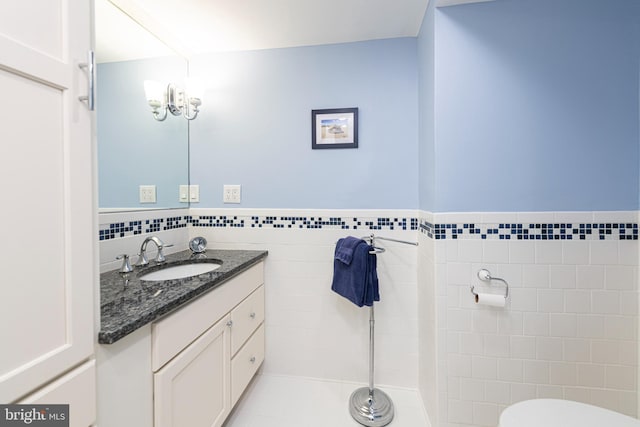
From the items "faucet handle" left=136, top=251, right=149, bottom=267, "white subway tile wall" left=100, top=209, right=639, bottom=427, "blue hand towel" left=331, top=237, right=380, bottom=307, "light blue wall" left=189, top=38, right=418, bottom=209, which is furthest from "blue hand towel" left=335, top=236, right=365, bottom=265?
"faucet handle" left=136, top=251, right=149, bottom=267

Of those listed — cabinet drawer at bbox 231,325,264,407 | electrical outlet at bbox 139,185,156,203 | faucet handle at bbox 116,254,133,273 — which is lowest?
cabinet drawer at bbox 231,325,264,407

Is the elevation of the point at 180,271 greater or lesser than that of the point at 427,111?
lesser

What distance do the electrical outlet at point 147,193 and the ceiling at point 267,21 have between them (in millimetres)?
753

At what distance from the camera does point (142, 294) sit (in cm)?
105

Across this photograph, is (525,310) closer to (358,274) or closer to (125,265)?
(358,274)

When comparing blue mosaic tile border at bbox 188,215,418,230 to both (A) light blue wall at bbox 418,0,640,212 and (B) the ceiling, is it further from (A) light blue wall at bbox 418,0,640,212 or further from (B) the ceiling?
(B) the ceiling

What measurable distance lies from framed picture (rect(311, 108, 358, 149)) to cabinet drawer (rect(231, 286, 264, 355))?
104 cm

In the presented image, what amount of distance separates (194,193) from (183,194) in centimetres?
7

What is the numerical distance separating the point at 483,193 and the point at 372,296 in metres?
0.78

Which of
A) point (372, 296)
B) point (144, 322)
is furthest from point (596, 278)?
point (144, 322)

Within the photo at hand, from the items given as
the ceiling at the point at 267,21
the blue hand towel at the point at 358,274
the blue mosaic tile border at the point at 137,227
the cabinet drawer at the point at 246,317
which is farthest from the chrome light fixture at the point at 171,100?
the blue hand towel at the point at 358,274

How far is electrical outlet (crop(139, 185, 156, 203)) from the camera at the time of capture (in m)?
1.61

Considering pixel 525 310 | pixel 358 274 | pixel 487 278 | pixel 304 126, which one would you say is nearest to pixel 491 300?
pixel 487 278

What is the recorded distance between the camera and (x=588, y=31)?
50.9 inches
